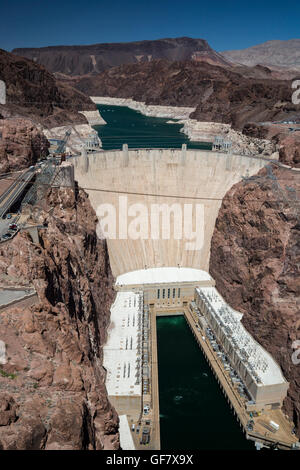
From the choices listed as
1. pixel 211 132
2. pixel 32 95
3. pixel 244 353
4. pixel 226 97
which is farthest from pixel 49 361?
pixel 226 97

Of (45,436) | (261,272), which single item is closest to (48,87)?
(261,272)

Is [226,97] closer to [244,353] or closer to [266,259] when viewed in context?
[266,259]

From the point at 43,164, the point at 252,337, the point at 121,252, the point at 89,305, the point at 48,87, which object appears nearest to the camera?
the point at 89,305

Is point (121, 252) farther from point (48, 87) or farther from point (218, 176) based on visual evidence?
point (48, 87)

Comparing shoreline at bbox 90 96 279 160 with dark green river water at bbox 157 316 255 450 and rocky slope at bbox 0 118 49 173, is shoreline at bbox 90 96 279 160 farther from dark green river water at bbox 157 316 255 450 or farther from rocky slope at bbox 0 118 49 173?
rocky slope at bbox 0 118 49 173

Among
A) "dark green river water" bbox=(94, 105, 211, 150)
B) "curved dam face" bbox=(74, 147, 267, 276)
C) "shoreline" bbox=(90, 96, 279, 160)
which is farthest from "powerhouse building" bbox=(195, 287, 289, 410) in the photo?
"dark green river water" bbox=(94, 105, 211, 150)

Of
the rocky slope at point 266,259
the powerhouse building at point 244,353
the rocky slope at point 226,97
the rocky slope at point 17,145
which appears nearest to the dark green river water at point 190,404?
the powerhouse building at point 244,353

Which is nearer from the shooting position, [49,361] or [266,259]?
[49,361]
